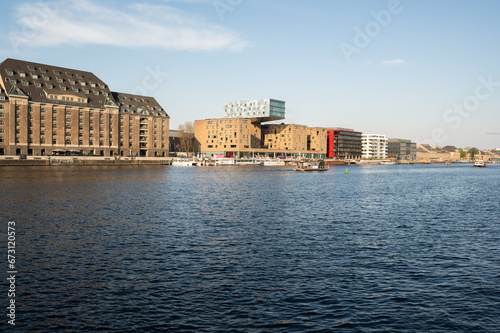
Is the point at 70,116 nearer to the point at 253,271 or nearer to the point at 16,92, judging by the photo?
the point at 16,92

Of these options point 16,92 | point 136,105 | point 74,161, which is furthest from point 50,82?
point 74,161

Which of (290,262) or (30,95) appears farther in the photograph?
(30,95)

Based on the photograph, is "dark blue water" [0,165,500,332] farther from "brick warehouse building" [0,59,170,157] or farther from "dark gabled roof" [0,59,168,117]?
"dark gabled roof" [0,59,168,117]

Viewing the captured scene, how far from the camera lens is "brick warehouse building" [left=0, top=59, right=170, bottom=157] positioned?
145500 millimetres

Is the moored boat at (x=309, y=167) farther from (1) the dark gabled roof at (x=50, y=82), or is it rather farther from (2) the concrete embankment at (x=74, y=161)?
(1) the dark gabled roof at (x=50, y=82)

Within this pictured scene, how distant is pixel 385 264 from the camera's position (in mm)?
23578

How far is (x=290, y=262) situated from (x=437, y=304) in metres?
8.65

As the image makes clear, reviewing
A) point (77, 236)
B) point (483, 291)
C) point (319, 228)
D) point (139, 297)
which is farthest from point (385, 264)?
point (77, 236)

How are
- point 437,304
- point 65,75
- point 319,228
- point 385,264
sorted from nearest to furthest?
point 437,304
point 385,264
point 319,228
point 65,75

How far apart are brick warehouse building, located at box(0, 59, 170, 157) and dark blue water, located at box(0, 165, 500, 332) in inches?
4717

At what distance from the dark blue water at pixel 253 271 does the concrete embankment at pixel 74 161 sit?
329ft

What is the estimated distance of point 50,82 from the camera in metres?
162

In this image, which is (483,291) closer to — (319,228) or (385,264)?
(385,264)

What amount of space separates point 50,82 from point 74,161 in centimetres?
3996
